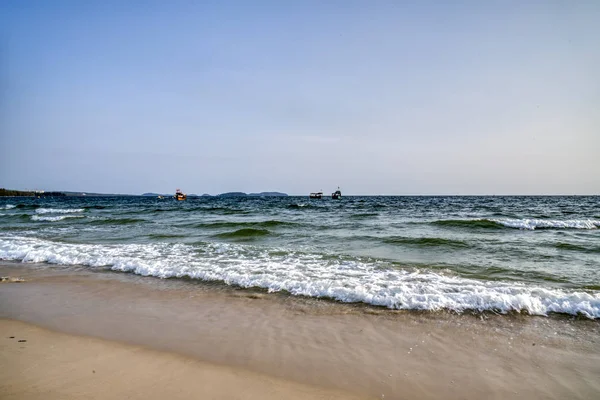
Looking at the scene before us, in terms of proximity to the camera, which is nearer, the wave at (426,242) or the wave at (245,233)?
the wave at (426,242)

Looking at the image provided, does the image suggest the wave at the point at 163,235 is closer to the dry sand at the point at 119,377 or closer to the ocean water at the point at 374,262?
the ocean water at the point at 374,262

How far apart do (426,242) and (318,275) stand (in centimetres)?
669

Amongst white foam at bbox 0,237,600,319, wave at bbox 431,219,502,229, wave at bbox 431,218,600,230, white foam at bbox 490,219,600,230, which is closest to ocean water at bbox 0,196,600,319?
white foam at bbox 0,237,600,319

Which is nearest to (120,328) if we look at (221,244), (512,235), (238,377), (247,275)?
(238,377)

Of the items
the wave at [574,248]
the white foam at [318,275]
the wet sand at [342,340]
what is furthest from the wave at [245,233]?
the wave at [574,248]

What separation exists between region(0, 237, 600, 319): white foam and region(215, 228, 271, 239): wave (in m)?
2.72

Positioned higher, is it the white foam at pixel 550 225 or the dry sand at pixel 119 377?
the white foam at pixel 550 225

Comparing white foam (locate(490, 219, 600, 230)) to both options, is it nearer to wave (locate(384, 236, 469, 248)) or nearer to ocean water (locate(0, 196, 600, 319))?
ocean water (locate(0, 196, 600, 319))

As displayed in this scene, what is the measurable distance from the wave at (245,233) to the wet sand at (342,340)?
8478 mm

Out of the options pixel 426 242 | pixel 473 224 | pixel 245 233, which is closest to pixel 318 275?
pixel 426 242

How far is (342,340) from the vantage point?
4238 millimetres

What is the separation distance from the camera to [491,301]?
552 cm

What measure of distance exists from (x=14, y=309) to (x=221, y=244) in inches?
280

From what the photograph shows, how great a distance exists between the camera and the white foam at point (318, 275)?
5.51 m
